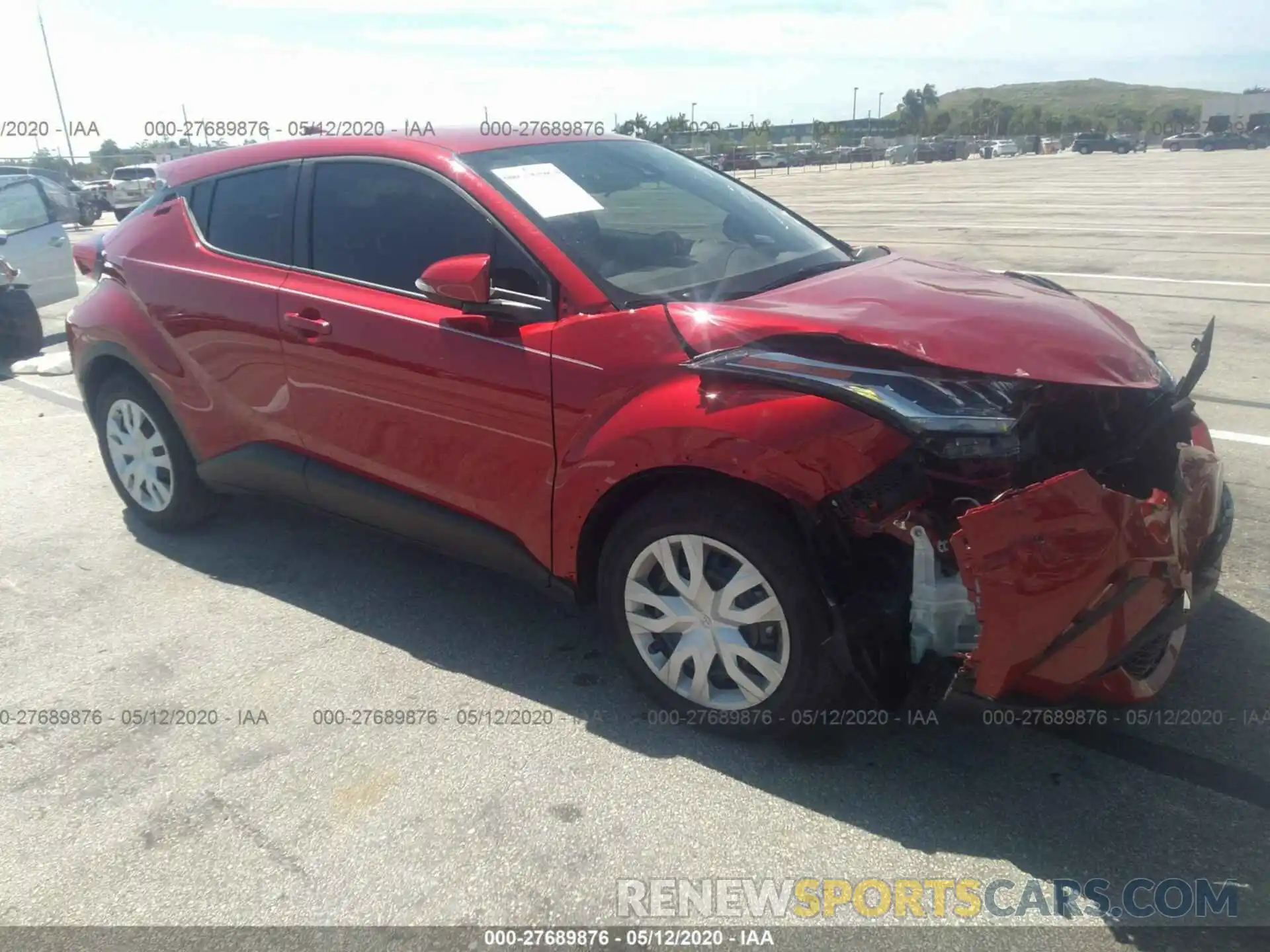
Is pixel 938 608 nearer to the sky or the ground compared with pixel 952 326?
nearer to the ground

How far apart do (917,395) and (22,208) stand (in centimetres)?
1036

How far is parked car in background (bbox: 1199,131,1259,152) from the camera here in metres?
65.7

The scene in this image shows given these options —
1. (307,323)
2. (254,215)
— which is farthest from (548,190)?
(254,215)

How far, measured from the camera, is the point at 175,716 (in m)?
3.38

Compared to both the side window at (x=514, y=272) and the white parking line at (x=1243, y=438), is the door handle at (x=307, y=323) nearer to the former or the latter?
the side window at (x=514, y=272)

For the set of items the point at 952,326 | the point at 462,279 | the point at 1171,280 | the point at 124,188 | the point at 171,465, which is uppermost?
the point at 462,279

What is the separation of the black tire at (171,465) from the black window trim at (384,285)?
45.4 inches

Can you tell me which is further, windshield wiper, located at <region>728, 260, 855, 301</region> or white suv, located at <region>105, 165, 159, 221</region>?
white suv, located at <region>105, 165, 159, 221</region>

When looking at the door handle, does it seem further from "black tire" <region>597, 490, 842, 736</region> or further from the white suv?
the white suv

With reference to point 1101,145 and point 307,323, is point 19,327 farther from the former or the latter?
point 1101,145

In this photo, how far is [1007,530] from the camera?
8.04 feet

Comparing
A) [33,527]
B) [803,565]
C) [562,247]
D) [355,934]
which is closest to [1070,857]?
[803,565]

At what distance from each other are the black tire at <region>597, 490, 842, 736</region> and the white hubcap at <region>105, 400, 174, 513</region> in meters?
2.56

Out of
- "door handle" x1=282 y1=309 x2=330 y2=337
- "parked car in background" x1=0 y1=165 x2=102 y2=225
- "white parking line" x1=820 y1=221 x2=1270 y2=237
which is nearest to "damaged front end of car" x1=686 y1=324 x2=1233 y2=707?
"door handle" x1=282 y1=309 x2=330 y2=337
